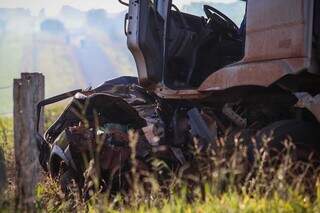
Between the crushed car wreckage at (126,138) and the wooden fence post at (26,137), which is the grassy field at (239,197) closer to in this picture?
the wooden fence post at (26,137)

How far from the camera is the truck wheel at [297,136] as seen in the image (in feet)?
14.4

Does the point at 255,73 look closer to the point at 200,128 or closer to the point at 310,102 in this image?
the point at 310,102

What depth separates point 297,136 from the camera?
4449 millimetres

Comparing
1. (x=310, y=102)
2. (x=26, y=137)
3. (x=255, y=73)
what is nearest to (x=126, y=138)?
(x=255, y=73)

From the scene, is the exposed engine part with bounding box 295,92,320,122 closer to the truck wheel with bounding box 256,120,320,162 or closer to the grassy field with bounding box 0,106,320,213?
the truck wheel with bounding box 256,120,320,162

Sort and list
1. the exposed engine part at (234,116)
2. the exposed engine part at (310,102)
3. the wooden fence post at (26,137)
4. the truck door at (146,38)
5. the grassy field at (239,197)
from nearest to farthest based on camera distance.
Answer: the grassy field at (239,197)
the wooden fence post at (26,137)
the exposed engine part at (310,102)
the exposed engine part at (234,116)
the truck door at (146,38)

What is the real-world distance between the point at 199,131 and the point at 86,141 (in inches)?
45.5

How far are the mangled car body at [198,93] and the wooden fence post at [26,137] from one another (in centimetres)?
44

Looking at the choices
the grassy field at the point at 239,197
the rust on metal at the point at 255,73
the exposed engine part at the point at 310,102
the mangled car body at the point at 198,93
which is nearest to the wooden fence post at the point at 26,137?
the grassy field at the point at 239,197

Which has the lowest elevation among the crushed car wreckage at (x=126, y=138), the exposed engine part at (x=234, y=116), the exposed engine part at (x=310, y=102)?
the crushed car wreckage at (x=126, y=138)

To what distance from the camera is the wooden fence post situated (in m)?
3.85

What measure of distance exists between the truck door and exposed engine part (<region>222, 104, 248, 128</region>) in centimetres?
121

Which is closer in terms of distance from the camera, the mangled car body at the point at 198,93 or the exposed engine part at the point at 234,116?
the mangled car body at the point at 198,93

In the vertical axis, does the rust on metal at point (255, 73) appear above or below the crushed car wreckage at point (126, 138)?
above
